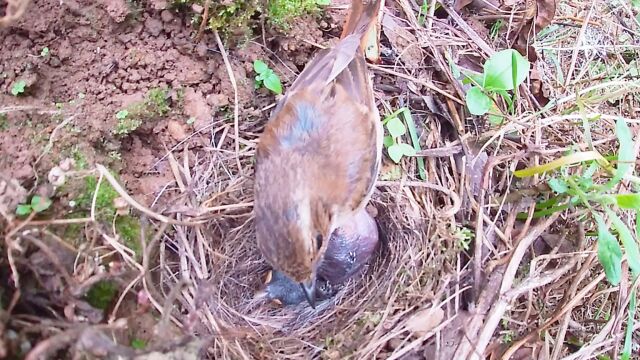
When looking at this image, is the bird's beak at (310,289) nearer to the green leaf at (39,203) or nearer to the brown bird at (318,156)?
the brown bird at (318,156)

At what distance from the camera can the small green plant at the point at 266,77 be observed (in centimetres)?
387

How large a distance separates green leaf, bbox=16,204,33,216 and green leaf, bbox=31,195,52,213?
0.02 m

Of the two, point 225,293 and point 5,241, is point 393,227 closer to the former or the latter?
point 225,293

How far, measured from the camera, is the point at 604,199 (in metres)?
3.49

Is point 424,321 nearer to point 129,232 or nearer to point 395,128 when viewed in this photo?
point 395,128

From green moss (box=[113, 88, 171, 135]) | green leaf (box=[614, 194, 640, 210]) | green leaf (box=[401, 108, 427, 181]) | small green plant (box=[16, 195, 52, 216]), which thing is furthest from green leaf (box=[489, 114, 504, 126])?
small green plant (box=[16, 195, 52, 216])

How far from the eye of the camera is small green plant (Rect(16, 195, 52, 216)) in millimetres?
2834

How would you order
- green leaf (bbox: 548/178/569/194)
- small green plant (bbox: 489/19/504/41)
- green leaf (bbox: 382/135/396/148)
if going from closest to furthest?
green leaf (bbox: 548/178/569/194) → green leaf (bbox: 382/135/396/148) → small green plant (bbox: 489/19/504/41)

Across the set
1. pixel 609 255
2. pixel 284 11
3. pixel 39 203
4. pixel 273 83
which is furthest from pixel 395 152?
pixel 39 203

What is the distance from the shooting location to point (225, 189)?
3787 millimetres

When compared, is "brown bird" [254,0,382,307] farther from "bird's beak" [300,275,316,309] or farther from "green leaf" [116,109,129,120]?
"green leaf" [116,109,129,120]

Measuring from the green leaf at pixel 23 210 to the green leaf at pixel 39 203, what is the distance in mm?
20

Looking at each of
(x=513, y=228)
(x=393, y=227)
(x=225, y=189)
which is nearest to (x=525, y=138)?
(x=513, y=228)

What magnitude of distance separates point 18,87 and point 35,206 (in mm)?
779
